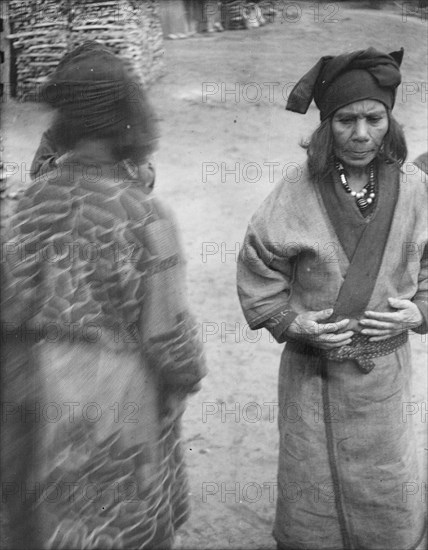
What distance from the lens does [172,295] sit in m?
2.16

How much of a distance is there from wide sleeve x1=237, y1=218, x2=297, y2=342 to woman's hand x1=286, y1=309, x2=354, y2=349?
34 mm

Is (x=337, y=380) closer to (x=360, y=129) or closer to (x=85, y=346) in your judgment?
(x=360, y=129)

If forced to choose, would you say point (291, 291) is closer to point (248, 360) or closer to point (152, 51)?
point (248, 360)

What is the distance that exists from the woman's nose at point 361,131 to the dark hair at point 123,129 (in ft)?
2.15

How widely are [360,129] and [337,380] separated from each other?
0.83 meters

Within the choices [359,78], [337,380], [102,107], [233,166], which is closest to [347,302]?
[337,380]

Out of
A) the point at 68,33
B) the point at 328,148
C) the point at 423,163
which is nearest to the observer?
the point at 328,148

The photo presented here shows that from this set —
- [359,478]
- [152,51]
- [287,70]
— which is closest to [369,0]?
[287,70]

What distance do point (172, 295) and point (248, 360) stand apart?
2.29 meters

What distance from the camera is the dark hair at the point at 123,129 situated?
2113 mm

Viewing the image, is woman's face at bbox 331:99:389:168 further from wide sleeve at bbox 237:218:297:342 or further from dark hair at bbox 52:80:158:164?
dark hair at bbox 52:80:158:164

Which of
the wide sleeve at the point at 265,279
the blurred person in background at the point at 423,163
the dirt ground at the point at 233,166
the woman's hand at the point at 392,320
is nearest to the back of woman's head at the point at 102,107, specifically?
the wide sleeve at the point at 265,279

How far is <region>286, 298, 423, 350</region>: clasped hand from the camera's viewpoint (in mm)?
2574

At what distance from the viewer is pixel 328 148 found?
2572 millimetres
